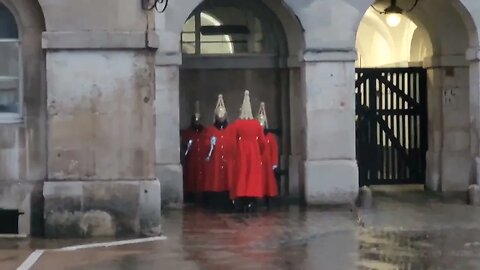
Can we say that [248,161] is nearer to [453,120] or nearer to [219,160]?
[219,160]

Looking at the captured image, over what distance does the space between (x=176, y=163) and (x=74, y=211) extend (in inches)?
190

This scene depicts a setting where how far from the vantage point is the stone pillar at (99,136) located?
13.4m

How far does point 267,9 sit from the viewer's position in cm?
1978

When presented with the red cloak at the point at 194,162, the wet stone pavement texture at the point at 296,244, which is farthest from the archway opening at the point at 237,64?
the wet stone pavement texture at the point at 296,244

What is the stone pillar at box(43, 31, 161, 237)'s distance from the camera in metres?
13.4

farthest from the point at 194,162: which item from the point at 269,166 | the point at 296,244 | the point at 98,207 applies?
the point at 296,244

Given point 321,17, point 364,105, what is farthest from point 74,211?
point 364,105

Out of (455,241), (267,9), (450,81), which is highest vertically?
(267,9)

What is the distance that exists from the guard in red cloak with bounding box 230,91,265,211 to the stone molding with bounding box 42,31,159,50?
3958 millimetres

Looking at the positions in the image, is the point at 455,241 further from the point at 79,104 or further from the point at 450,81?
the point at 450,81

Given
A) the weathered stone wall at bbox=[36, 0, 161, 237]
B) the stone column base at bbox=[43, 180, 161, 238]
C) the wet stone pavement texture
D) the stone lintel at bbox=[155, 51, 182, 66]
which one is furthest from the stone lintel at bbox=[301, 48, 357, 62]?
the stone column base at bbox=[43, 180, 161, 238]

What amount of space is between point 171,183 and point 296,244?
516cm

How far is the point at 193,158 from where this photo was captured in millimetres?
18828

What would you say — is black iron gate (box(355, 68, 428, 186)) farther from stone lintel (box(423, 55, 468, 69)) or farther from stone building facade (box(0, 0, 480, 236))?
stone lintel (box(423, 55, 468, 69))
